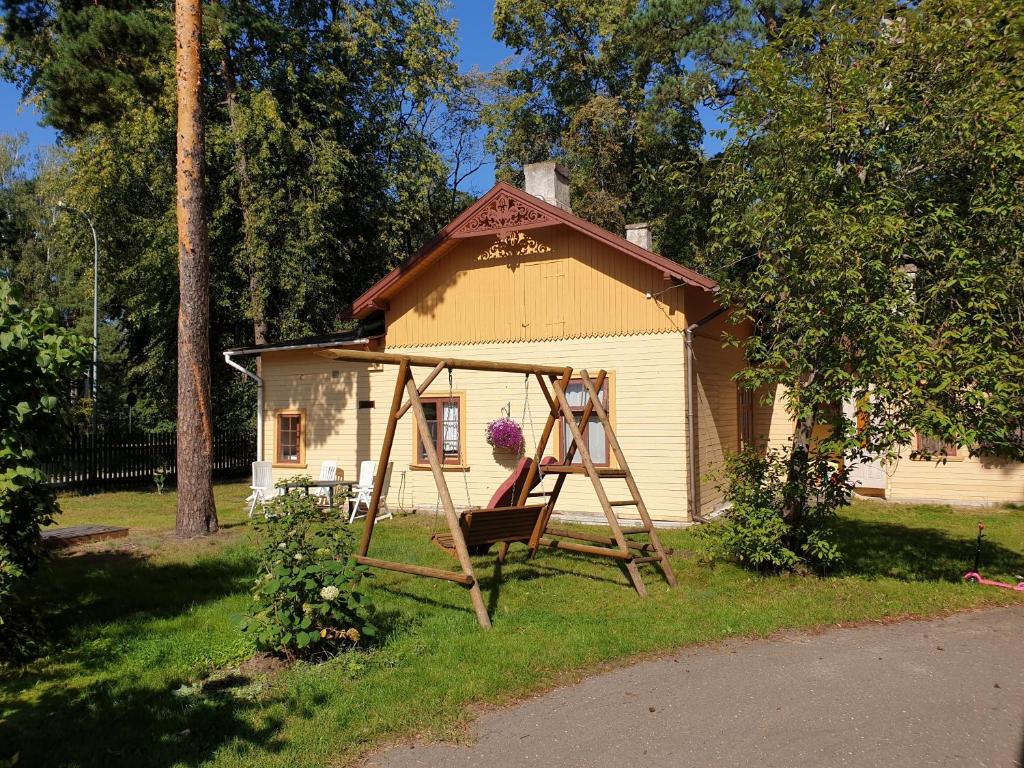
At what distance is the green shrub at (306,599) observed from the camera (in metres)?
5.41

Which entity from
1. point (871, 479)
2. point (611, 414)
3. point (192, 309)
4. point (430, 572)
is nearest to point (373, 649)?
point (430, 572)

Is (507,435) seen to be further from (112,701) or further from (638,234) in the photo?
(112,701)

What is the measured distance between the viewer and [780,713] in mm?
4727

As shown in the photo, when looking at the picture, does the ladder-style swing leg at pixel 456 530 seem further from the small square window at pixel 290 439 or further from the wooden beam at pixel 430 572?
the small square window at pixel 290 439

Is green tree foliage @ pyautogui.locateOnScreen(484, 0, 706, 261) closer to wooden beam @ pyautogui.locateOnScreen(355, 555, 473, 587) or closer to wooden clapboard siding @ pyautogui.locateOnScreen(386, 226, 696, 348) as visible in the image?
wooden clapboard siding @ pyautogui.locateOnScreen(386, 226, 696, 348)

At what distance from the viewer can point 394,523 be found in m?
12.9

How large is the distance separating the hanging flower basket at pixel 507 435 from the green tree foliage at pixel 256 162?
953cm

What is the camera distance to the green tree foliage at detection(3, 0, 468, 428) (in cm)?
1917

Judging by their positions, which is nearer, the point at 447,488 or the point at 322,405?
the point at 447,488

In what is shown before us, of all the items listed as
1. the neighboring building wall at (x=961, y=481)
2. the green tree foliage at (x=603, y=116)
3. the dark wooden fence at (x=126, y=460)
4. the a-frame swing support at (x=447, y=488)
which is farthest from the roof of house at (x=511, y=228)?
the green tree foliage at (x=603, y=116)

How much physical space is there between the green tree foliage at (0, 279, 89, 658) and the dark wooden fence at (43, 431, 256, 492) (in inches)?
521

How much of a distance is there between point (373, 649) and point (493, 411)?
7960 millimetres

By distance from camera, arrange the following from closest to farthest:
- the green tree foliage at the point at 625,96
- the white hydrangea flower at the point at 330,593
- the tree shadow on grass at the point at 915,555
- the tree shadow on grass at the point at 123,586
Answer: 1. the white hydrangea flower at the point at 330,593
2. the tree shadow on grass at the point at 123,586
3. the tree shadow on grass at the point at 915,555
4. the green tree foliage at the point at 625,96

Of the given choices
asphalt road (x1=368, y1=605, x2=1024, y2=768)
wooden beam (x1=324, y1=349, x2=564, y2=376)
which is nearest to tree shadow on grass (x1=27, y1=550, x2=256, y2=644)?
wooden beam (x1=324, y1=349, x2=564, y2=376)
